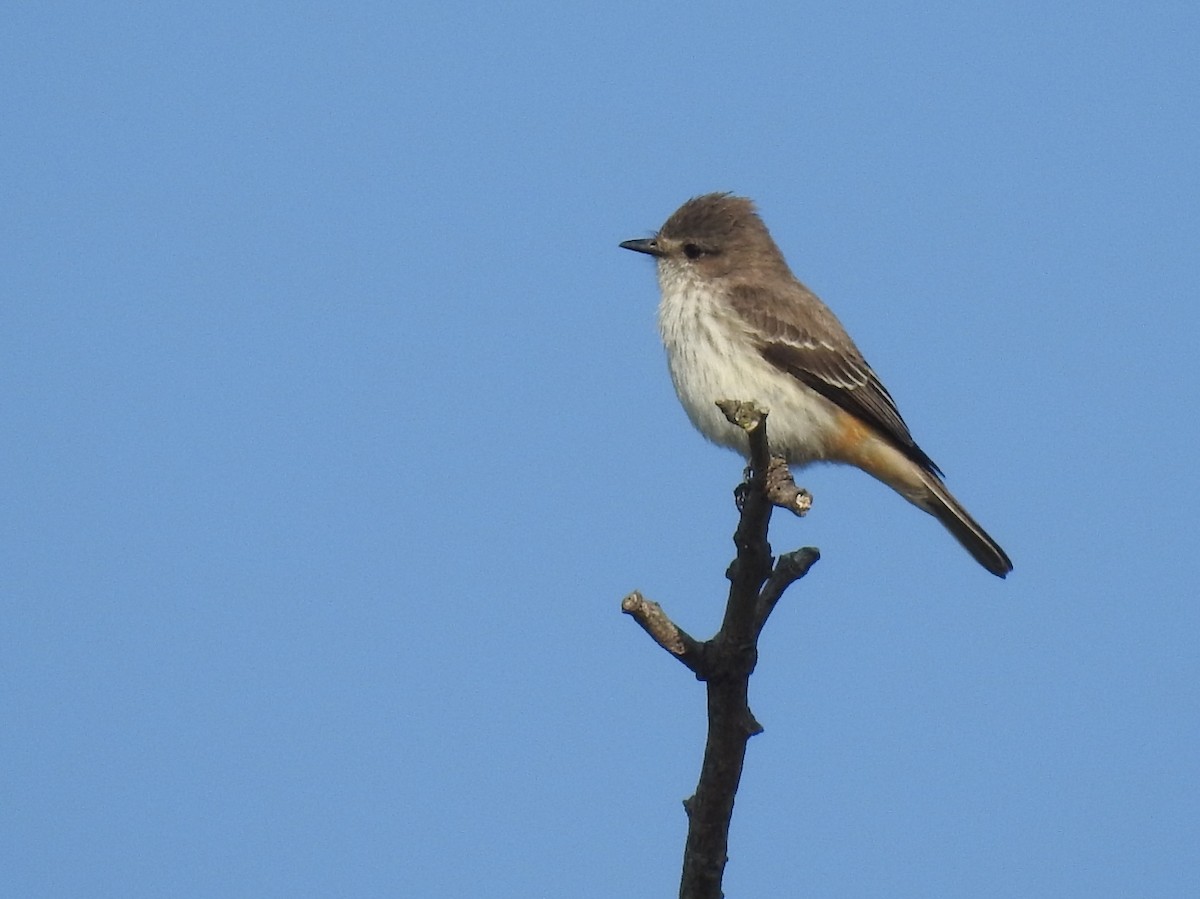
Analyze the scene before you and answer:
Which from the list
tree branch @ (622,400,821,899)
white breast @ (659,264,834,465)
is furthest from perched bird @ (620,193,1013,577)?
tree branch @ (622,400,821,899)

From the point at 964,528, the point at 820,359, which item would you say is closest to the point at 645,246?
the point at 820,359

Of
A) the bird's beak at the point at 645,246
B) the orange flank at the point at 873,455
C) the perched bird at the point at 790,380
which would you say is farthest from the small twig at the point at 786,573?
the bird's beak at the point at 645,246

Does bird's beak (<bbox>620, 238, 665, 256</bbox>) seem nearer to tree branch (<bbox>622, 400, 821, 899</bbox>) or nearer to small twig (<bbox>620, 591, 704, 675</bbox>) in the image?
tree branch (<bbox>622, 400, 821, 899</bbox>)

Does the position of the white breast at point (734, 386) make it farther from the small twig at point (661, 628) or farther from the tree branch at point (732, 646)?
the small twig at point (661, 628)

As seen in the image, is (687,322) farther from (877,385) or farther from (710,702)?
(710,702)

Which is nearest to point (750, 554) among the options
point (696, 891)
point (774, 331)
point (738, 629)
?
point (738, 629)

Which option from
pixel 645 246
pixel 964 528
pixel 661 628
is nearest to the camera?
pixel 661 628

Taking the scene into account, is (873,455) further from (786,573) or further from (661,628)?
(661,628)
